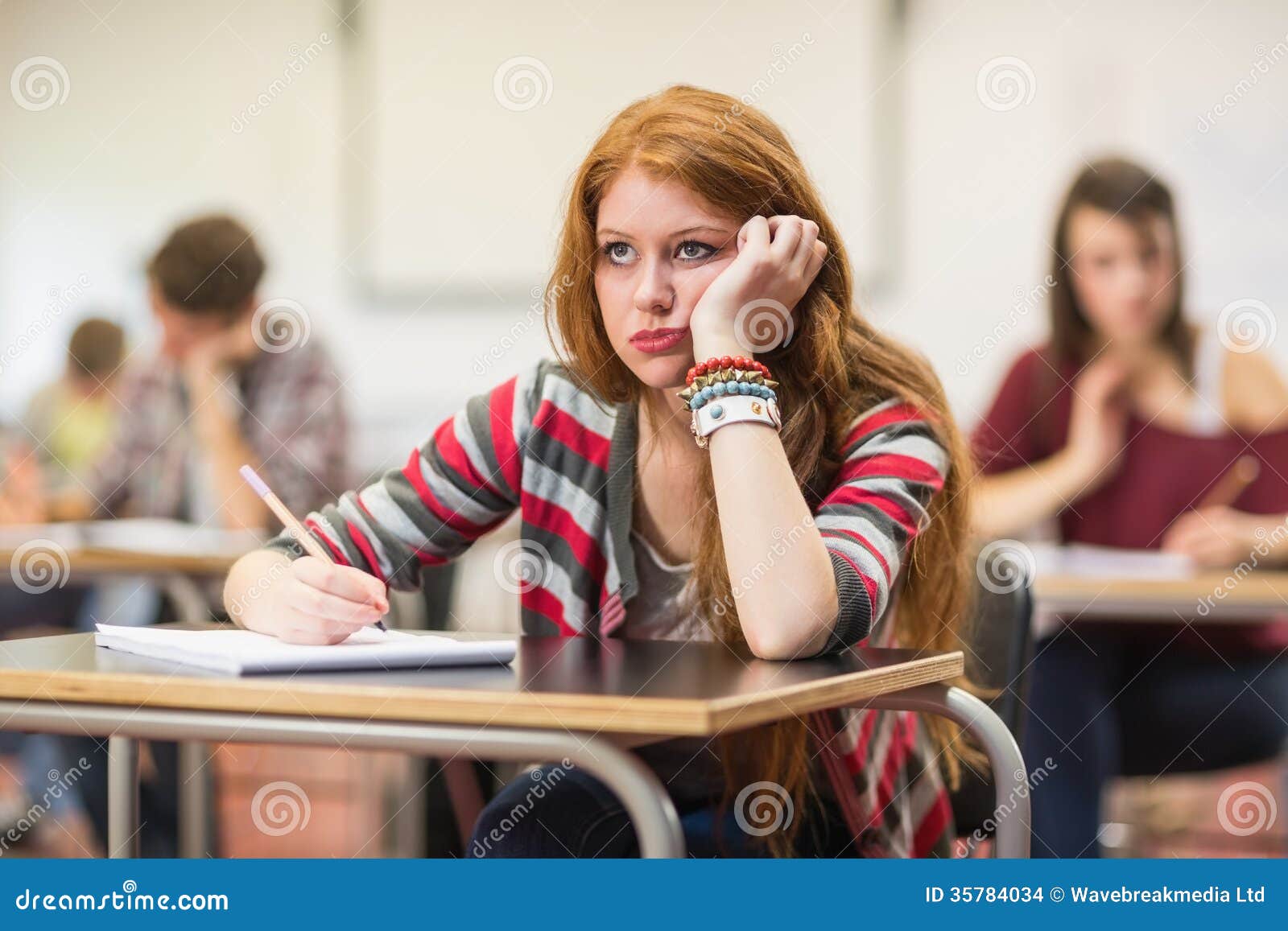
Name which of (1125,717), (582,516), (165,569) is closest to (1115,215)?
(1125,717)

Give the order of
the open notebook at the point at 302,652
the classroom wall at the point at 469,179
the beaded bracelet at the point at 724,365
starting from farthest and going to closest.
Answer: the classroom wall at the point at 469,179 < the beaded bracelet at the point at 724,365 < the open notebook at the point at 302,652

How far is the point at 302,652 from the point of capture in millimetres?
1037

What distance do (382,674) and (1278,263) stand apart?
3.55 meters

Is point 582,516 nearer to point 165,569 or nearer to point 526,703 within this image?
point 526,703

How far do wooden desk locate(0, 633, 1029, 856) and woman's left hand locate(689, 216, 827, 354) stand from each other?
0.98 feet

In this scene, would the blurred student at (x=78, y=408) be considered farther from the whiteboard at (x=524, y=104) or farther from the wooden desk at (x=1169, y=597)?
the wooden desk at (x=1169, y=597)

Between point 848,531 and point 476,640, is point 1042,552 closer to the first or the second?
point 848,531

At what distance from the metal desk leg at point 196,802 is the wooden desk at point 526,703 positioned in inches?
54.5

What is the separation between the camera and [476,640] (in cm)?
116

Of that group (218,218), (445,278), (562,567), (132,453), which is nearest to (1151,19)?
(445,278)

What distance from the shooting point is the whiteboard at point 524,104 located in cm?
416

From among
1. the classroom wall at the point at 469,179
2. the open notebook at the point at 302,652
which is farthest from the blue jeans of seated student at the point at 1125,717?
the classroom wall at the point at 469,179

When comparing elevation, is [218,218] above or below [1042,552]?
above

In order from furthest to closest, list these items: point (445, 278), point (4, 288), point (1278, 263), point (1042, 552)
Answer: point (4, 288), point (445, 278), point (1278, 263), point (1042, 552)
